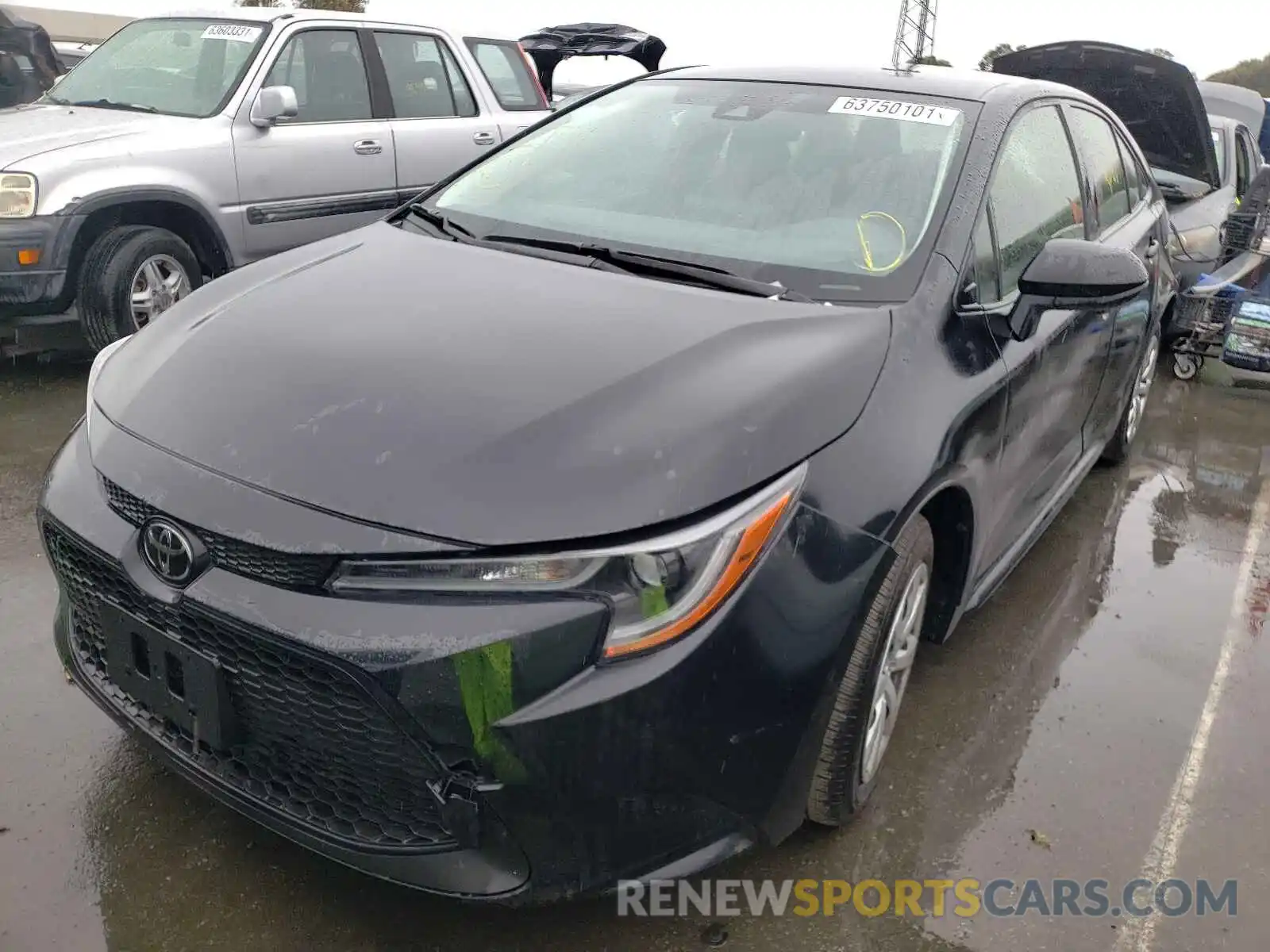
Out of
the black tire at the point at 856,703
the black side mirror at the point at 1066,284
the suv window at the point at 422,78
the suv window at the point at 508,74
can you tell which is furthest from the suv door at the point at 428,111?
the black tire at the point at 856,703

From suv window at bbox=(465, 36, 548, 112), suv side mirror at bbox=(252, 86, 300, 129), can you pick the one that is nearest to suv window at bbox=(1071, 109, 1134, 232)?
suv side mirror at bbox=(252, 86, 300, 129)

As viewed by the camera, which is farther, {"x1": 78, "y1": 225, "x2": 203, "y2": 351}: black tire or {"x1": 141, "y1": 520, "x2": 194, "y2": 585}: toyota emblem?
{"x1": 78, "y1": 225, "x2": 203, "y2": 351}: black tire

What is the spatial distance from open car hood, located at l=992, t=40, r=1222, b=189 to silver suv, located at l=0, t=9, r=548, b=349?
3.57 m

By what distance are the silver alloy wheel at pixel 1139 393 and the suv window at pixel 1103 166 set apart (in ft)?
2.85

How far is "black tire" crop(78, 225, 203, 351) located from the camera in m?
4.88

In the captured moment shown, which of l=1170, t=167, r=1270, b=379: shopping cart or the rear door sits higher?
the rear door

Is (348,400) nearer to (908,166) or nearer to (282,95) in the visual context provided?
(908,166)

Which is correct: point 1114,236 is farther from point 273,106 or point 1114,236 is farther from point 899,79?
point 273,106

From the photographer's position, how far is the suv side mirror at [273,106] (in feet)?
17.2

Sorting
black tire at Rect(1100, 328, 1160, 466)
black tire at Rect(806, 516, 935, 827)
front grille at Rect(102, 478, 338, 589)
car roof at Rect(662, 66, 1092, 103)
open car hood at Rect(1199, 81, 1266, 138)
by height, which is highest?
car roof at Rect(662, 66, 1092, 103)

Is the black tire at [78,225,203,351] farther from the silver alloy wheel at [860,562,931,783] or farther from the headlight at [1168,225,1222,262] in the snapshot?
the headlight at [1168,225,1222,262]

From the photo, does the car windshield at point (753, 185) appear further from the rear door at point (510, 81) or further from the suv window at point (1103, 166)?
the rear door at point (510, 81)

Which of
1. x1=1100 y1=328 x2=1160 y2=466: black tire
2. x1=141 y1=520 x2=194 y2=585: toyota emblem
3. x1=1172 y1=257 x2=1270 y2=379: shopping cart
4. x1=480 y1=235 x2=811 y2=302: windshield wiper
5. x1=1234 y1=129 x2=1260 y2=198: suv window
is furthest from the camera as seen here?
x1=1234 y1=129 x2=1260 y2=198: suv window

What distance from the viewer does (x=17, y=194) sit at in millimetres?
4574
